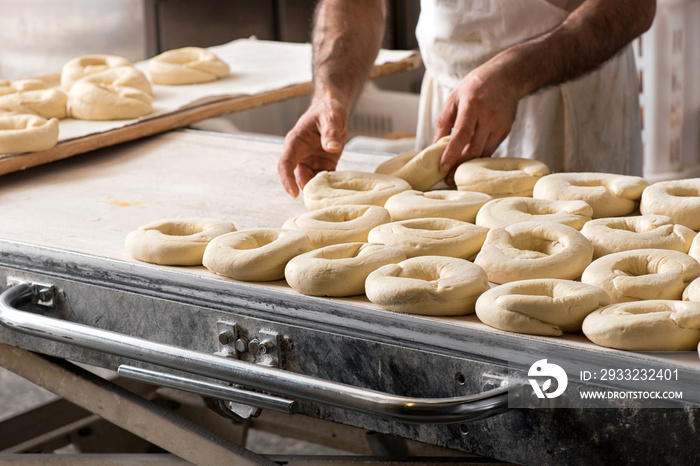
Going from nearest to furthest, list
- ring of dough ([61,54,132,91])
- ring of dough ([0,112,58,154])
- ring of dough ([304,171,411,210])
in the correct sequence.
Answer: ring of dough ([304,171,411,210]), ring of dough ([0,112,58,154]), ring of dough ([61,54,132,91])

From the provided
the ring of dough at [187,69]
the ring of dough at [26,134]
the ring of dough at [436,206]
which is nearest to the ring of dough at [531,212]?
the ring of dough at [436,206]

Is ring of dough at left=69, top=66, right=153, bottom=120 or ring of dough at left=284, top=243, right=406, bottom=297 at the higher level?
ring of dough at left=69, top=66, right=153, bottom=120

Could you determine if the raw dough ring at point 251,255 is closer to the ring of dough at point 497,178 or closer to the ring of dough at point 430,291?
the ring of dough at point 430,291

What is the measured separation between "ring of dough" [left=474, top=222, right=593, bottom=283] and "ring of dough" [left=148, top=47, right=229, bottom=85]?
1.79 m

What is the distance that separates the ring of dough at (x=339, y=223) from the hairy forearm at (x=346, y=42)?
2.01 ft

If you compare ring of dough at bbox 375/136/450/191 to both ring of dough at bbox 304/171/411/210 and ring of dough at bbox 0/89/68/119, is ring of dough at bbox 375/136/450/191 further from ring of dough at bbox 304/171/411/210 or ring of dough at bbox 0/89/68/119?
ring of dough at bbox 0/89/68/119

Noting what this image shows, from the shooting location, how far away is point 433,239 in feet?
4.70

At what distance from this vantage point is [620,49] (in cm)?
204

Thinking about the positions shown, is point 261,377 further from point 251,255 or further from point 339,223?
point 339,223

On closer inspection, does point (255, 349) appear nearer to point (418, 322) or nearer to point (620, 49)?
point (418, 322)

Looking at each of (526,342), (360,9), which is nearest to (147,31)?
(360,9)

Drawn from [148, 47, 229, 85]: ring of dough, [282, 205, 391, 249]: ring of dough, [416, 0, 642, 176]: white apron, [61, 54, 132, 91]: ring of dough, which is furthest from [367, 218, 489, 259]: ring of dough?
[61, 54, 132, 91]: ring of dough

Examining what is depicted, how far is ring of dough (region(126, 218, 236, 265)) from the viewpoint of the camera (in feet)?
4.76

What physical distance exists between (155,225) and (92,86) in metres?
1.11
